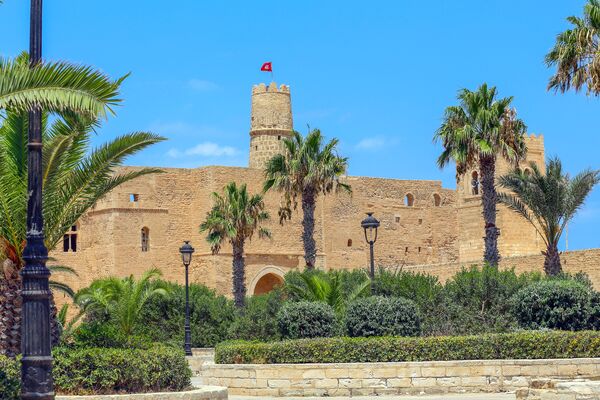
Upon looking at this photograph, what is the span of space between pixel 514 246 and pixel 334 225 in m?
8.41

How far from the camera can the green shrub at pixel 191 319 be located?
29766 millimetres

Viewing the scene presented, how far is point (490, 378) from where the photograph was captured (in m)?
17.3

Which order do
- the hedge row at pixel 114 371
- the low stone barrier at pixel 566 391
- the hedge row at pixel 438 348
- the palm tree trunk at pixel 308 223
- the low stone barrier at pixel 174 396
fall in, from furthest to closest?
the palm tree trunk at pixel 308 223 → the hedge row at pixel 438 348 → the hedge row at pixel 114 371 → the low stone barrier at pixel 566 391 → the low stone barrier at pixel 174 396

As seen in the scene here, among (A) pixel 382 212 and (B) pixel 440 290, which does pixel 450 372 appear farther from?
(A) pixel 382 212

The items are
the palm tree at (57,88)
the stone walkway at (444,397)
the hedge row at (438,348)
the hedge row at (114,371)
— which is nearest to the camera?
the palm tree at (57,88)

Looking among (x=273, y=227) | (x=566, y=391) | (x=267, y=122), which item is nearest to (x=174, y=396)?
(x=566, y=391)

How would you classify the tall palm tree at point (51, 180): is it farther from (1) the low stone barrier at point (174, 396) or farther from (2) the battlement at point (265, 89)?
(2) the battlement at point (265, 89)

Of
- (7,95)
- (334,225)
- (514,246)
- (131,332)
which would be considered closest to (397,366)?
(7,95)

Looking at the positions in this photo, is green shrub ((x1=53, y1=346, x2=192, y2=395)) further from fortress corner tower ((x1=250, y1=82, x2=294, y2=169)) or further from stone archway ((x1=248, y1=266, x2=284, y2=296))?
fortress corner tower ((x1=250, y1=82, x2=294, y2=169))

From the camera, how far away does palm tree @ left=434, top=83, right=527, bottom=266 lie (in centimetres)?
2764

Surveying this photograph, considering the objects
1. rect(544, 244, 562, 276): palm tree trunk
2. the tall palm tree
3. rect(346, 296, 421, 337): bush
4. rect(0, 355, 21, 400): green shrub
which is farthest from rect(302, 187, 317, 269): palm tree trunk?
rect(0, 355, 21, 400): green shrub

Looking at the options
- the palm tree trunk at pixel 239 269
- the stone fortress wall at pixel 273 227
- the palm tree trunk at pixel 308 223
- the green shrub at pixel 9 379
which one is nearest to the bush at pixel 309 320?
the green shrub at pixel 9 379

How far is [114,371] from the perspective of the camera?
44.0 feet

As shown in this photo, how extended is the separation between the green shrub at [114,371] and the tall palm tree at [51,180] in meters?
0.99
